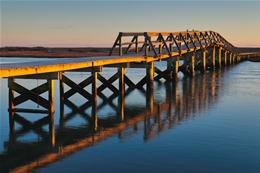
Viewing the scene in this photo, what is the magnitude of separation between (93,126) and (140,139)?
8.26 ft

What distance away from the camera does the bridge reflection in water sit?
10445 mm

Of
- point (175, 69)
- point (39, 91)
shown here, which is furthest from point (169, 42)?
point (39, 91)

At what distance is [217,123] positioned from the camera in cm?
1448

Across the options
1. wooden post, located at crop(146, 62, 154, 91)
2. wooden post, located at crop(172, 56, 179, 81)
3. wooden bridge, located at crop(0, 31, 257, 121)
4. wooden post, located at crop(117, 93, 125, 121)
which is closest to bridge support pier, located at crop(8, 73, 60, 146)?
wooden bridge, located at crop(0, 31, 257, 121)

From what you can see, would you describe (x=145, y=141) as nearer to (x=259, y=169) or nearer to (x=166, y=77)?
(x=259, y=169)

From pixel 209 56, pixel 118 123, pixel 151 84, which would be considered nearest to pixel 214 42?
pixel 209 56

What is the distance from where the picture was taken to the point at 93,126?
14.1 meters

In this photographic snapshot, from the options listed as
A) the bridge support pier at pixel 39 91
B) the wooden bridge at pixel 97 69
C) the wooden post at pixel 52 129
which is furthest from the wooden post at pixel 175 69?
the wooden post at pixel 52 129

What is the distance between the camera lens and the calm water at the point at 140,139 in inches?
381

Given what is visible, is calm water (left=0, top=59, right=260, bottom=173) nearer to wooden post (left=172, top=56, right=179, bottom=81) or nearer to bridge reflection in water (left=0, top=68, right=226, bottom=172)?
bridge reflection in water (left=0, top=68, right=226, bottom=172)

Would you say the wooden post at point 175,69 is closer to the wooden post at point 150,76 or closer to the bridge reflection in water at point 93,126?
the wooden post at point 150,76

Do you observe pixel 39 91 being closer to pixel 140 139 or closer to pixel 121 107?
pixel 121 107

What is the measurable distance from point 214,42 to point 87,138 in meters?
33.8

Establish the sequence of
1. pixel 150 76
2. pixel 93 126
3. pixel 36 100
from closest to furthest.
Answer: pixel 93 126
pixel 36 100
pixel 150 76
